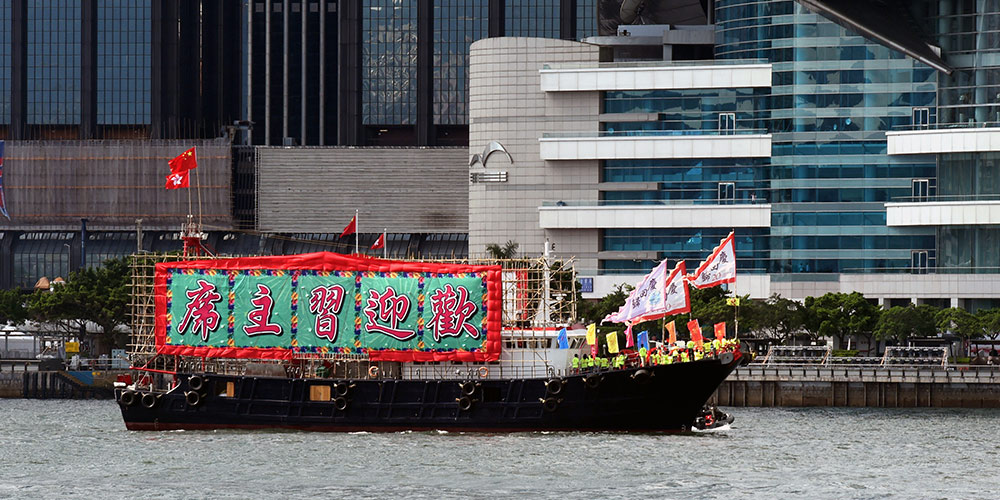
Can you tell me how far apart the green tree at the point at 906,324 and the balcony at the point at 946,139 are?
19.3 m

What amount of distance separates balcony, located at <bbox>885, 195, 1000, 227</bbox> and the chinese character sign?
2872 inches

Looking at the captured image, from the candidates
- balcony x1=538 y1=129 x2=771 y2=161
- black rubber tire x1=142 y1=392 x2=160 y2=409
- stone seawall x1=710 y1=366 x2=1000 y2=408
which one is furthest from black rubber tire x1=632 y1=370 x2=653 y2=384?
balcony x1=538 y1=129 x2=771 y2=161

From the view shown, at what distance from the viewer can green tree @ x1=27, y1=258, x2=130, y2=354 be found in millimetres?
137375

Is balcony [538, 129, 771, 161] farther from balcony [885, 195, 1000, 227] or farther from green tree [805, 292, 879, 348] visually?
green tree [805, 292, 879, 348]

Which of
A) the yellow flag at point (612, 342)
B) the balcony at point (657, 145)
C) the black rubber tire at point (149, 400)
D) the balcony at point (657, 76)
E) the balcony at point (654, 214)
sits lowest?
the black rubber tire at point (149, 400)

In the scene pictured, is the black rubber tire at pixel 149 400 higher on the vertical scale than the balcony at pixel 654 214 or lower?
lower

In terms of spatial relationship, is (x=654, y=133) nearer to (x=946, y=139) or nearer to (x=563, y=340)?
(x=946, y=139)

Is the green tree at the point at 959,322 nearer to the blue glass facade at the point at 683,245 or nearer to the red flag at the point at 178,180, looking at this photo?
the blue glass facade at the point at 683,245

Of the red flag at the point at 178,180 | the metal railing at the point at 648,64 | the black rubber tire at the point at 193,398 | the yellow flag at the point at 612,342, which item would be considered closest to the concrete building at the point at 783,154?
the metal railing at the point at 648,64

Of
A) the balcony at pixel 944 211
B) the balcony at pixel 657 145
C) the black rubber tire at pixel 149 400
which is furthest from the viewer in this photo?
the balcony at pixel 657 145

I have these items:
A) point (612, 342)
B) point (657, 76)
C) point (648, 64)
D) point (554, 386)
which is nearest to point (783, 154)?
point (657, 76)

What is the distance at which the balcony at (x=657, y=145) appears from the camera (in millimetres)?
150500

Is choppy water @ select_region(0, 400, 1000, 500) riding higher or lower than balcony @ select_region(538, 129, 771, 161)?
lower

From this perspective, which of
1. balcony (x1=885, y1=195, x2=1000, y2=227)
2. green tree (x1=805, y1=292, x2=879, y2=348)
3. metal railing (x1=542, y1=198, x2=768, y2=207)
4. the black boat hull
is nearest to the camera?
the black boat hull
